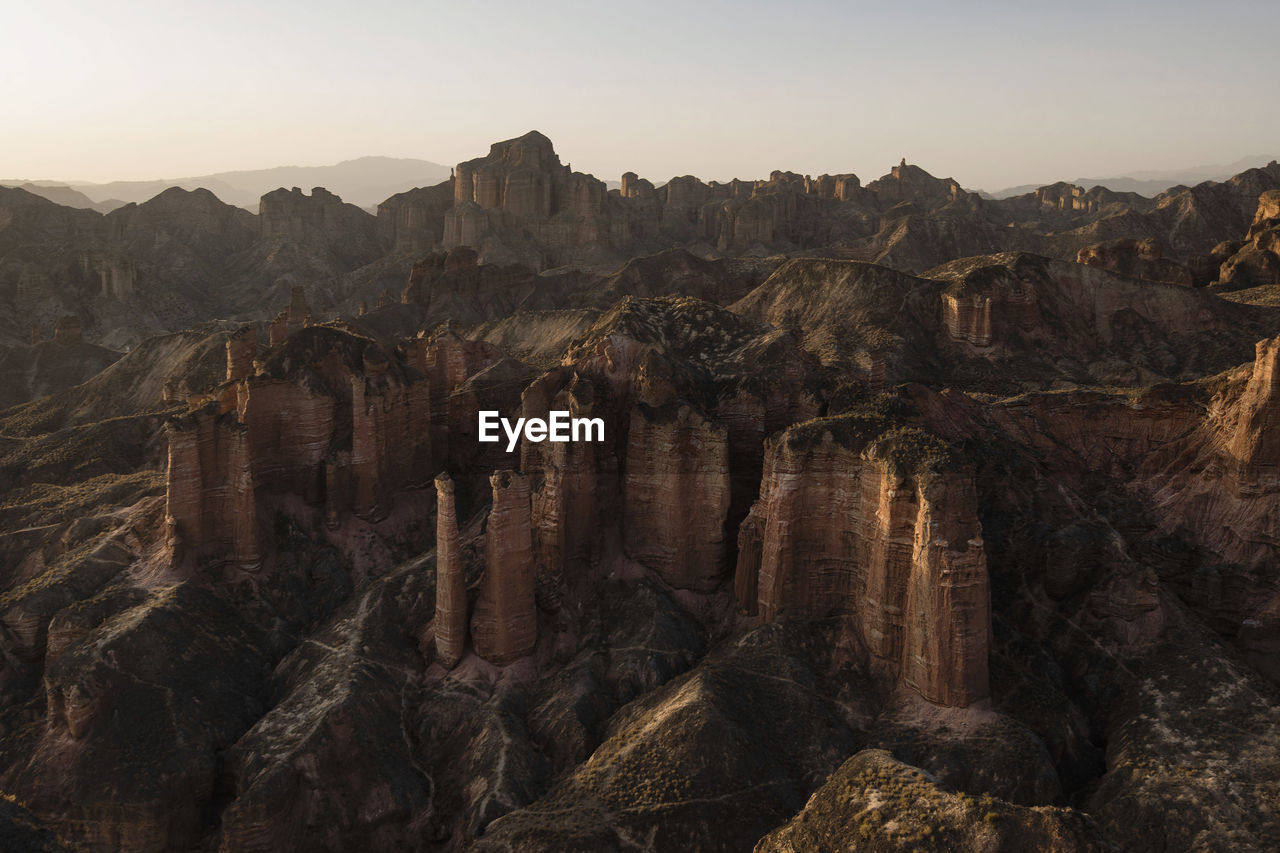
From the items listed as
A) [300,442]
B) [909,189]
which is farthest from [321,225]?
[300,442]

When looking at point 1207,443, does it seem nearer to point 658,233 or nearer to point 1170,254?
point 1170,254

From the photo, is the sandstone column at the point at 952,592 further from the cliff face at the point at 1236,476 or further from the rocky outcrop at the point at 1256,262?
the rocky outcrop at the point at 1256,262

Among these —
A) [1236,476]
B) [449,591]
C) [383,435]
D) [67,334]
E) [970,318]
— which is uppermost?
[970,318]

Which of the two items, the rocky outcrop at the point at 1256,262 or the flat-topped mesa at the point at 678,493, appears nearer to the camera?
the flat-topped mesa at the point at 678,493

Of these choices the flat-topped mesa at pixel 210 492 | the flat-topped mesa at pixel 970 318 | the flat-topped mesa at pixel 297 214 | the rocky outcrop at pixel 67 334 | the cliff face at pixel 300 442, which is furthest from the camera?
the flat-topped mesa at pixel 297 214

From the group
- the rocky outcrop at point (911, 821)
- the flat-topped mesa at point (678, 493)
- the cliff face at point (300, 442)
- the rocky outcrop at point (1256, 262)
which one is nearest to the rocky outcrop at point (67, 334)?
the cliff face at point (300, 442)

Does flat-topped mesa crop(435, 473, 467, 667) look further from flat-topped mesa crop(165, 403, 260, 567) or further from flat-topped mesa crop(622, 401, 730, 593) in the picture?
flat-topped mesa crop(165, 403, 260, 567)

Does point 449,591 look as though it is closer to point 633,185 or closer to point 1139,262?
point 1139,262
